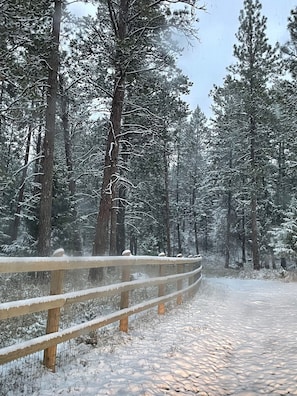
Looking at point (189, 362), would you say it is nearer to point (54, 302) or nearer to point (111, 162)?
point (54, 302)

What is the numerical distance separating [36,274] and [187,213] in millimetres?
38397

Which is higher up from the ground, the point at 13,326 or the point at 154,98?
the point at 154,98

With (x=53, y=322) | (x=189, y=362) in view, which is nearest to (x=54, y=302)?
(x=53, y=322)

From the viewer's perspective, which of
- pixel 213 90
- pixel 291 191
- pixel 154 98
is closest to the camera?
pixel 154 98

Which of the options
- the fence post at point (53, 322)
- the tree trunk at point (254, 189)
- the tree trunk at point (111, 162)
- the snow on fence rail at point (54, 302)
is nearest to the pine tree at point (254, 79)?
the tree trunk at point (254, 189)

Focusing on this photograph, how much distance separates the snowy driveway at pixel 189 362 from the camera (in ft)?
12.9

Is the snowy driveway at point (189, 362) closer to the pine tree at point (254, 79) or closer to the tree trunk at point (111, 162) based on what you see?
the tree trunk at point (111, 162)

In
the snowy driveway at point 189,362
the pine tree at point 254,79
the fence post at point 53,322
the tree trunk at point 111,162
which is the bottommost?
the snowy driveway at point 189,362

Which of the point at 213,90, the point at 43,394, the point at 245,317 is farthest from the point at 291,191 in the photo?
the point at 43,394

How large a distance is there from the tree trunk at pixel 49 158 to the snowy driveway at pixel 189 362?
6347mm

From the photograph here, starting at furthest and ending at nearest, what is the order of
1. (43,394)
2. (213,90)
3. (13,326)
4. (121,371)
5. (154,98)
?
(213,90), (154,98), (13,326), (121,371), (43,394)

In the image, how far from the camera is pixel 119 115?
13.0 m

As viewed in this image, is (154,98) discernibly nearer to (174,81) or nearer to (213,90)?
(174,81)

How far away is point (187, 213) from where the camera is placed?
50.0 m
